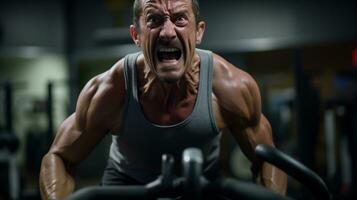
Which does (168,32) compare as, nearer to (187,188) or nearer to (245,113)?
(245,113)

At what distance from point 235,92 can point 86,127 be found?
43cm

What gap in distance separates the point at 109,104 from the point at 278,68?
3860 mm

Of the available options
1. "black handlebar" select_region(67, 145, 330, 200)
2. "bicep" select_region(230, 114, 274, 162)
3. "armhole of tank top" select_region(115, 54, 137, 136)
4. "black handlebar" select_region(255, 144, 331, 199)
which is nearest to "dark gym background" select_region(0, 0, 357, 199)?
"bicep" select_region(230, 114, 274, 162)

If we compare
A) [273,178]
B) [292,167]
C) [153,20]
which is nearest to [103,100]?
[153,20]

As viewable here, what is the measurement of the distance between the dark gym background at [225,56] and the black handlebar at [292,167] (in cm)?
275

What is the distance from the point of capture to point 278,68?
5332 mm

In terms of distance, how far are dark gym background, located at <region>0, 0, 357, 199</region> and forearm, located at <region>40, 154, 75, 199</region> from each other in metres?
2.38

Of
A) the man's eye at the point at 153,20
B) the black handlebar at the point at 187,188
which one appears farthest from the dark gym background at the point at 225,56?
the black handlebar at the point at 187,188

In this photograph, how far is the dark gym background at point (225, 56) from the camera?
432 centimetres

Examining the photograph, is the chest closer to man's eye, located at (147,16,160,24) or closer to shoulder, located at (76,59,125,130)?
shoulder, located at (76,59,125,130)

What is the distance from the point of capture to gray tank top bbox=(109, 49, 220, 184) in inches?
63.2

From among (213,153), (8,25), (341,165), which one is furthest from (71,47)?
(213,153)

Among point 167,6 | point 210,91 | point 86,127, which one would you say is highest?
point 167,6

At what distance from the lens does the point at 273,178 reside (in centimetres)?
166
